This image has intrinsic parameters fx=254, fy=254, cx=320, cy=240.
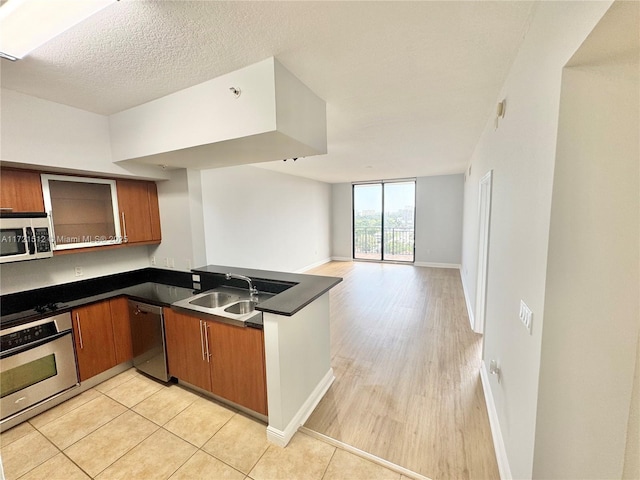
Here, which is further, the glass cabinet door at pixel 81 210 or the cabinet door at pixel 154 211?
the cabinet door at pixel 154 211

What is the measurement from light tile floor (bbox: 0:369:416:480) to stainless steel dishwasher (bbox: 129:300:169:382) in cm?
28

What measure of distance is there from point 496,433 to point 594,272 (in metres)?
1.49

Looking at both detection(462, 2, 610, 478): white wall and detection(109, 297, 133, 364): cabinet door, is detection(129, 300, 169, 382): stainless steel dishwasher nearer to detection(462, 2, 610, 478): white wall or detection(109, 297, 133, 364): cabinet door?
detection(109, 297, 133, 364): cabinet door

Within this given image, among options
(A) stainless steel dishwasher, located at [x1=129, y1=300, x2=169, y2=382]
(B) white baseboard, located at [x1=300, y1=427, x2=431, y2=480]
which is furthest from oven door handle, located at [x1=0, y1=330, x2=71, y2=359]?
(B) white baseboard, located at [x1=300, y1=427, x2=431, y2=480]

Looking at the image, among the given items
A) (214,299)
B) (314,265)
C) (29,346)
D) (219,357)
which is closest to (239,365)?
(219,357)

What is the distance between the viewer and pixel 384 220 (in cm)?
797

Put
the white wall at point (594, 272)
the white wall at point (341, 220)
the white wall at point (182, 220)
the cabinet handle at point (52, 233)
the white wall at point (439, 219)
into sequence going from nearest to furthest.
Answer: the white wall at point (594, 272), the cabinet handle at point (52, 233), the white wall at point (182, 220), the white wall at point (439, 219), the white wall at point (341, 220)

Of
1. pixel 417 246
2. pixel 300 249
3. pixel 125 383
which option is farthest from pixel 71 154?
pixel 417 246

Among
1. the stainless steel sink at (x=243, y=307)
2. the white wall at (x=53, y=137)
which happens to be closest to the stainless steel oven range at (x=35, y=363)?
the white wall at (x=53, y=137)

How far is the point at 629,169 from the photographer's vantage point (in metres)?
0.88

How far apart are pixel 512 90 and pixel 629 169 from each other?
3.51 feet

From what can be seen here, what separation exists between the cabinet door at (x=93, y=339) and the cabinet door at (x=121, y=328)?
33 millimetres

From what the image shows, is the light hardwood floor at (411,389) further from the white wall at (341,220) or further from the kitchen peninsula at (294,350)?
the white wall at (341,220)

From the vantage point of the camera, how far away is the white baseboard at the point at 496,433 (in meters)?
1.52
